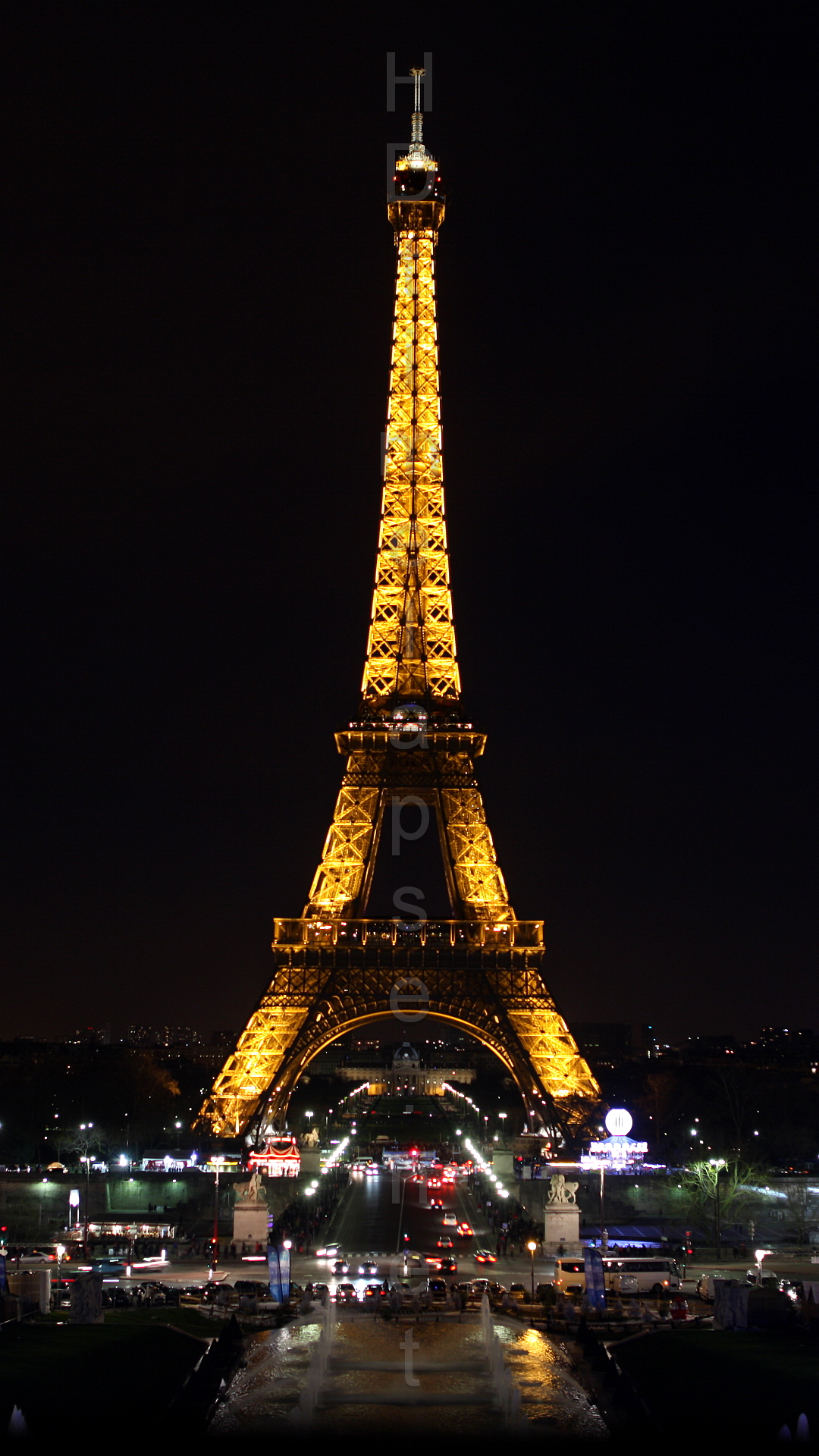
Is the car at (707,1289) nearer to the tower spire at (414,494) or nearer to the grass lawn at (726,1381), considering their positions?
the grass lawn at (726,1381)

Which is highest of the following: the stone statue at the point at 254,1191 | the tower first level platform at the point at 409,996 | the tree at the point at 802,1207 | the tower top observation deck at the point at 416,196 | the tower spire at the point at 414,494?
the tower top observation deck at the point at 416,196

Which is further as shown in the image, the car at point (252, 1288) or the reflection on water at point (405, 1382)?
the car at point (252, 1288)

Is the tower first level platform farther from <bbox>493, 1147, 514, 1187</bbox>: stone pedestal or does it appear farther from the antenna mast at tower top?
the antenna mast at tower top

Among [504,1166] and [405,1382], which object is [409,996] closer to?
[504,1166]

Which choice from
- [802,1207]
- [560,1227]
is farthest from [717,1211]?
[802,1207]

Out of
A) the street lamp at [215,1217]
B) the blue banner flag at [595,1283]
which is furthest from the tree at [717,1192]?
the street lamp at [215,1217]

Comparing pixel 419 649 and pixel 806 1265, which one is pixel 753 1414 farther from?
pixel 419 649
